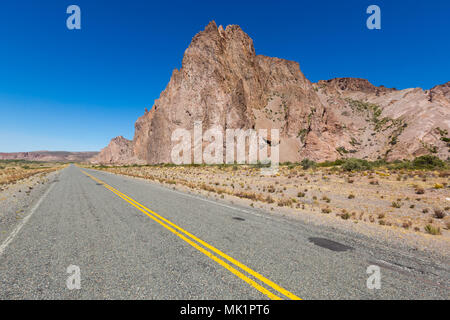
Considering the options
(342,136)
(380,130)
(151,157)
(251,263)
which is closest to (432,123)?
(380,130)

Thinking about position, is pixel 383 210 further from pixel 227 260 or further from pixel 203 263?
pixel 203 263

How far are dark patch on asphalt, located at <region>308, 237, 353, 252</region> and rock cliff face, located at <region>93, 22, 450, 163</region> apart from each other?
49.0 metres

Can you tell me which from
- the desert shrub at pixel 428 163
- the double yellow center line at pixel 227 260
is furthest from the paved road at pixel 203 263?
the desert shrub at pixel 428 163

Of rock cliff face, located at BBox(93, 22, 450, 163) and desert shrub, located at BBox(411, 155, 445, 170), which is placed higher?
rock cliff face, located at BBox(93, 22, 450, 163)

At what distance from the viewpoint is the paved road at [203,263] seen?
10.3 feet

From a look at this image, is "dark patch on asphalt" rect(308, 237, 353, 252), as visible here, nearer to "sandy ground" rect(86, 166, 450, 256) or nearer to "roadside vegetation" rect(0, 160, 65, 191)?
"sandy ground" rect(86, 166, 450, 256)

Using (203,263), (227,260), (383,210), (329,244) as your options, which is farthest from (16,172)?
(383,210)

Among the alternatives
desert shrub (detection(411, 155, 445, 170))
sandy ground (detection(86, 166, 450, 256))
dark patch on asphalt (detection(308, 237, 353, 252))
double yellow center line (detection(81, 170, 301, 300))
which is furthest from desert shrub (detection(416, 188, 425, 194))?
desert shrub (detection(411, 155, 445, 170))

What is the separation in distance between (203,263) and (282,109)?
7301 cm

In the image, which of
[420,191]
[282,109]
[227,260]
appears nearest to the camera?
[227,260]

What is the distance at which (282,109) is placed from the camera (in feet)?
236

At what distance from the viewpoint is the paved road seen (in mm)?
3143

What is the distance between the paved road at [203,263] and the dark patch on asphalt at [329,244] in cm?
2
